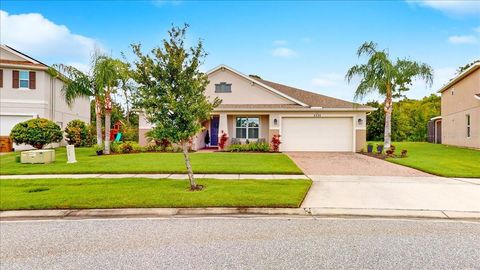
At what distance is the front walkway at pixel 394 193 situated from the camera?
6738 mm

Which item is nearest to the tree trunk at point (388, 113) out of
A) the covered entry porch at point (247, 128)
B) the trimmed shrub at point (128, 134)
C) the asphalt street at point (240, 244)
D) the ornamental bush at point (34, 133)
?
the covered entry porch at point (247, 128)

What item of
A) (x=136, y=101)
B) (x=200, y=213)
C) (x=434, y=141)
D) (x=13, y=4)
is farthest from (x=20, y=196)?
(x=434, y=141)

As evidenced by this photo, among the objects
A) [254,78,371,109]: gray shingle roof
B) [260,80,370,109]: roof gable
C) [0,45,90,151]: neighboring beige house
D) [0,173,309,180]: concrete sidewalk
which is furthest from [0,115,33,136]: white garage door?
[260,80,370,109]: roof gable

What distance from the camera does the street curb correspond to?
6137 millimetres

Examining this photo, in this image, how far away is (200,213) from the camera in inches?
248

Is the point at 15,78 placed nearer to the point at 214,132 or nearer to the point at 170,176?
the point at 214,132

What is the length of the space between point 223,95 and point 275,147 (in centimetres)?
550

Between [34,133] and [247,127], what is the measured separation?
44.5 feet

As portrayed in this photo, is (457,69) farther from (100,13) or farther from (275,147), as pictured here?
A: (100,13)

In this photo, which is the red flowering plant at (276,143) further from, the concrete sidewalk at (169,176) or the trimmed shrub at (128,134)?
the trimmed shrub at (128,134)

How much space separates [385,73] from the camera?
17344mm

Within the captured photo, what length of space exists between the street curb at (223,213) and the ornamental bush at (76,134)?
19.0 m

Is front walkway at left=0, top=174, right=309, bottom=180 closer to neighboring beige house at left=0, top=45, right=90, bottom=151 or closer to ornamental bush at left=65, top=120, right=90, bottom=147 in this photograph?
neighboring beige house at left=0, top=45, right=90, bottom=151

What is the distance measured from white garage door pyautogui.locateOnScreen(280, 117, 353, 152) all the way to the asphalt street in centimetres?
1508
